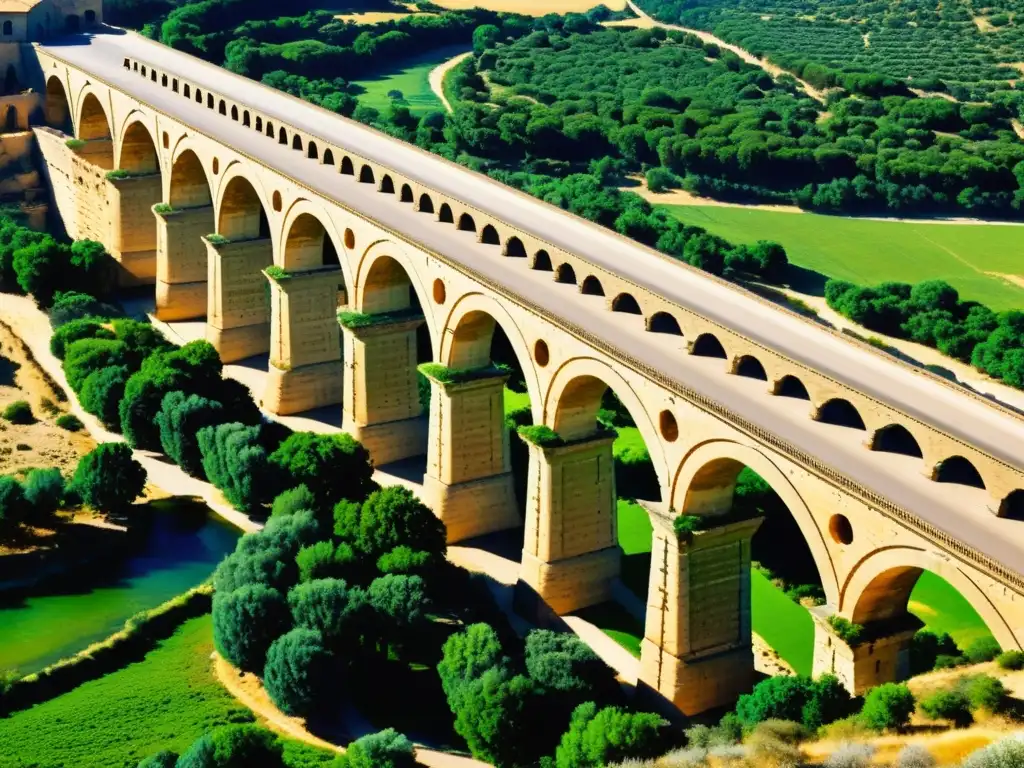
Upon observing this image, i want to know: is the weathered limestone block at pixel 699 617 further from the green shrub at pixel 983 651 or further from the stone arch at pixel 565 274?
Answer: the stone arch at pixel 565 274

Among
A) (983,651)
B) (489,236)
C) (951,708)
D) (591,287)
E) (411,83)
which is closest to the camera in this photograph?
(951,708)

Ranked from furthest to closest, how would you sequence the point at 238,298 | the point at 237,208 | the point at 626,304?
the point at 238,298, the point at 237,208, the point at 626,304

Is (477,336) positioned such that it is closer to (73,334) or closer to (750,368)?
(750,368)

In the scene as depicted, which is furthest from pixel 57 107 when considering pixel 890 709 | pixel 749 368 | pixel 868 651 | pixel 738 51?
pixel 890 709

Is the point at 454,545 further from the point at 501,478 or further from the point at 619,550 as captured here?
the point at 619,550

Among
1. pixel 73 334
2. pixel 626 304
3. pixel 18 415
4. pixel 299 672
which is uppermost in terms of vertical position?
pixel 626 304

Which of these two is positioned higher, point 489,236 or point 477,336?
point 489,236
